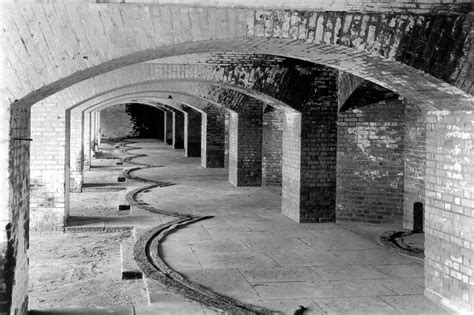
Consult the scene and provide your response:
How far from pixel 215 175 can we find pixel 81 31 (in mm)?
12661

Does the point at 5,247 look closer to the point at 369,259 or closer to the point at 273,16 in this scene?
the point at 273,16

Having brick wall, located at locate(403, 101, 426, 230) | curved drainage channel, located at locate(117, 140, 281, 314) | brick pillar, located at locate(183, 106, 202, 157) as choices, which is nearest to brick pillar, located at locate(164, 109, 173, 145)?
brick pillar, located at locate(183, 106, 202, 157)

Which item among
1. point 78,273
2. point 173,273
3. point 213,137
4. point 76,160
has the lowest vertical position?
point 78,273

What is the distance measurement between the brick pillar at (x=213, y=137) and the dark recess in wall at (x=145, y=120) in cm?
1866

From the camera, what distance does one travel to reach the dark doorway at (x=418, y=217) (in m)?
9.31

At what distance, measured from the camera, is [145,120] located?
37.3 metres

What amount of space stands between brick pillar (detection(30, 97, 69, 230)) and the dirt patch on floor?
0.32 meters

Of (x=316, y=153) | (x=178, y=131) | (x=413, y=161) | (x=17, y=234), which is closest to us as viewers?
(x=17, y=234)

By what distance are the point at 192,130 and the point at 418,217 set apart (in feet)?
49.6

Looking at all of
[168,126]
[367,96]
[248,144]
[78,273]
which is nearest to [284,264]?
[78,273]

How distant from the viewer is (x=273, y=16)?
481 cm

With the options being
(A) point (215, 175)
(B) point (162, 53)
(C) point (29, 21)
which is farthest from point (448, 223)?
(A) point (215, 175)

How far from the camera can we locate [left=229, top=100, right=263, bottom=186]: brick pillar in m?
14.3

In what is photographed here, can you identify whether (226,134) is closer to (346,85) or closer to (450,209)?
(346,85)
